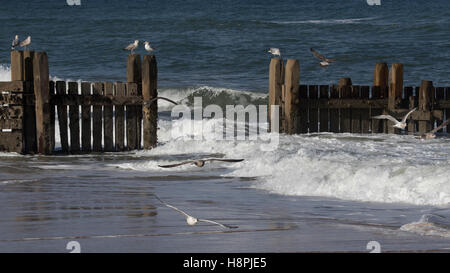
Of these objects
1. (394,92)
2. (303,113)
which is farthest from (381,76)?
(303,113)

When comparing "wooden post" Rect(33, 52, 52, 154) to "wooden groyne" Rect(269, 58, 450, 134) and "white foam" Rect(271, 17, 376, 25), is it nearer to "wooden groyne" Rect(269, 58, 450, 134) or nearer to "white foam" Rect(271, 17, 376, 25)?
"wooden groyne" Rect(269, 58, 450, 134)

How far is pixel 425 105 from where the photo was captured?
1903 centimetres

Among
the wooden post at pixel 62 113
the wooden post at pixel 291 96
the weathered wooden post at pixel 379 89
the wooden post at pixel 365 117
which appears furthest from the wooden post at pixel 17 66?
the weathered wooden post at pixel 379 89

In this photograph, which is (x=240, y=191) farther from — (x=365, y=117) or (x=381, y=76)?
(x=381, y=76)

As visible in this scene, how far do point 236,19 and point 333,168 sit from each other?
4222 centimetres

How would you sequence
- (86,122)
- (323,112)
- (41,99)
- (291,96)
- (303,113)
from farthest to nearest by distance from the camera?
(323,112) < (303,113) < (291,96) < (86,122) < (41,99)

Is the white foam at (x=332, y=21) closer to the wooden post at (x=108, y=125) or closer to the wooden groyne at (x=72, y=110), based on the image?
the wooden groyne at (x=72, y=110)

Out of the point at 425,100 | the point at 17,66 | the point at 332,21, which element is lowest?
the point at 425,100

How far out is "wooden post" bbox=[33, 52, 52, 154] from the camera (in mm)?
16156

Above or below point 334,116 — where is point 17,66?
above

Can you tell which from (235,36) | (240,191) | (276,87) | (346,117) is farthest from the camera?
(235,36)

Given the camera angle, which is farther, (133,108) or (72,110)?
(133,108)

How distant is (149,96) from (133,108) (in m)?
0.41

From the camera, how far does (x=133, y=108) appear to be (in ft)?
55.9
